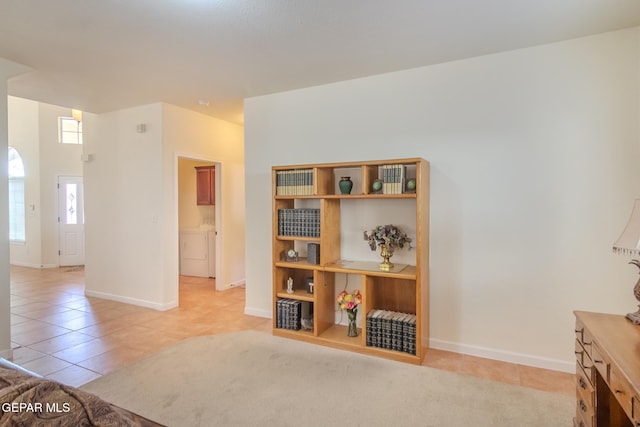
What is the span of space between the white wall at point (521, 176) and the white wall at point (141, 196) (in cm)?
256

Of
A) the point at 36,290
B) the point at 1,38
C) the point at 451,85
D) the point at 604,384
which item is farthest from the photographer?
the point at 36,290

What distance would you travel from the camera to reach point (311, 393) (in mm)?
2508

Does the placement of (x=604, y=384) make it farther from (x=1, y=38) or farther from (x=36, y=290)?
(x=36, y=290)

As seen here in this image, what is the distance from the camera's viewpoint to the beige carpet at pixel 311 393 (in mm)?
2211

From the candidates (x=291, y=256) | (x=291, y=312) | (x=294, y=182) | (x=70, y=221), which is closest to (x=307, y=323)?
(x=291, y=312)

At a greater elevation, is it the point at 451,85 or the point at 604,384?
the point at 451,85

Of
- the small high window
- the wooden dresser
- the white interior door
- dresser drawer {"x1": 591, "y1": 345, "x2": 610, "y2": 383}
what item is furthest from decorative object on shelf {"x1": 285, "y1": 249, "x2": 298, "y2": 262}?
the small high window

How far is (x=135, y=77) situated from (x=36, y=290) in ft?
14.3

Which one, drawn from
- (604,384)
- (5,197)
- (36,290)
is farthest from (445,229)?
(36,290)

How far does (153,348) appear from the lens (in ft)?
10.8

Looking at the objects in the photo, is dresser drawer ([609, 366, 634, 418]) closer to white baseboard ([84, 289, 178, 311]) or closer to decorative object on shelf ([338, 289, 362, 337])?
decorative object on shelf ([338, 289, 362, 337])

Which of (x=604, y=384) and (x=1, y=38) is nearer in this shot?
(x=604, y=384)

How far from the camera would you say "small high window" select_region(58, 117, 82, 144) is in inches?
310

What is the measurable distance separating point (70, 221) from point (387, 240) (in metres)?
8.04
